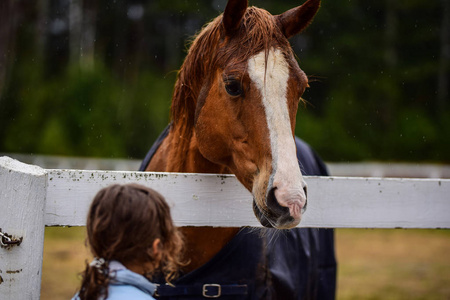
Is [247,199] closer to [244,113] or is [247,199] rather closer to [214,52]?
[244,113]

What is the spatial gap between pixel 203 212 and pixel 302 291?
1.12 m

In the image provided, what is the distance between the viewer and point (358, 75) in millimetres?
19344

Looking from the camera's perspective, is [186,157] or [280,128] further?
[186,157]

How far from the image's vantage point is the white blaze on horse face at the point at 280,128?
177 centimetres

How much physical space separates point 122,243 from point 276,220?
2.16ft

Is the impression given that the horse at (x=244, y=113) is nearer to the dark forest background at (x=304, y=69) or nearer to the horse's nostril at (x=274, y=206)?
the horse's nostril at (x=274, y=206)

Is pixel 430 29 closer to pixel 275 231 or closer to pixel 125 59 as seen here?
pixel 125 59

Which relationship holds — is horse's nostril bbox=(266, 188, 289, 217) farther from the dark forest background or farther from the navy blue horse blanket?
the dark forest background

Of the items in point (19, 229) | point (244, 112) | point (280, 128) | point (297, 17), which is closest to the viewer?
point (19, 229)

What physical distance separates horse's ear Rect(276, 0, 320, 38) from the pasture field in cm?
293

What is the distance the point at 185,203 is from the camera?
81.0 inches

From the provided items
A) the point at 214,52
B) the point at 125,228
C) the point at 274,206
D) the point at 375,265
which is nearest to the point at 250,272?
the point at 274,206

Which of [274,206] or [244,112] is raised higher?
[244,112]

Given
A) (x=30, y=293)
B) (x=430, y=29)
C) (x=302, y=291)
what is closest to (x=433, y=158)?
(x=430, y=29)
